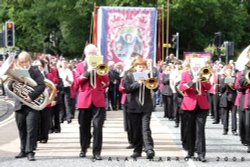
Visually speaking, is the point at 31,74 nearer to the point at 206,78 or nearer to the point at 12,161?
the point at 12,161

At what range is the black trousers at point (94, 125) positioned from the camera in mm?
11031

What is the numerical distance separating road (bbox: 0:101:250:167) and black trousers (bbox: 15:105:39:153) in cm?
31

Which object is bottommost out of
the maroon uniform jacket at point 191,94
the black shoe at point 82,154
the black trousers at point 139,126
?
the black shoe at point 82,154

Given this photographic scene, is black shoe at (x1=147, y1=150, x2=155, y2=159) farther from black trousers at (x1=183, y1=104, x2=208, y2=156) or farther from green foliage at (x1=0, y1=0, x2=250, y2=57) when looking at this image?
green foliage at (x1=0, y1=0, x2=250, y2=57)

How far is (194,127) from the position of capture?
1130cm

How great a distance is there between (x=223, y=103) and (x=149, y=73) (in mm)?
5299

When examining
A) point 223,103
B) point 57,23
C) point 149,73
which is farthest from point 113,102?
point 57,23

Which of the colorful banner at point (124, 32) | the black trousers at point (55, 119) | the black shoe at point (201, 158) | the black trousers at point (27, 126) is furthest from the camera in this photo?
the colorful banner at point (124, 32)

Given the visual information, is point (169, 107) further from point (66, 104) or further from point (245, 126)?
point (245, 126)

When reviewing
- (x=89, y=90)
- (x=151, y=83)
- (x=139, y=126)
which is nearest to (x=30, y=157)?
(x=89, y=90)

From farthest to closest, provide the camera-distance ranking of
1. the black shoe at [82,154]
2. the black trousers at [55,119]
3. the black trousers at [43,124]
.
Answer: the black trousers at [55,119] < the black trousers at [43,124] < the black shoe at [82,154]

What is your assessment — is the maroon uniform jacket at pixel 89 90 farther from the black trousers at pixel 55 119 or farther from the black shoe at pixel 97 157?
the black trousers at pixel 55 119

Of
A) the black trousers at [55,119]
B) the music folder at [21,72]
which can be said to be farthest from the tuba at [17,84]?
the black trousers at [55,119]

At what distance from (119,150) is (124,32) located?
361 inches
